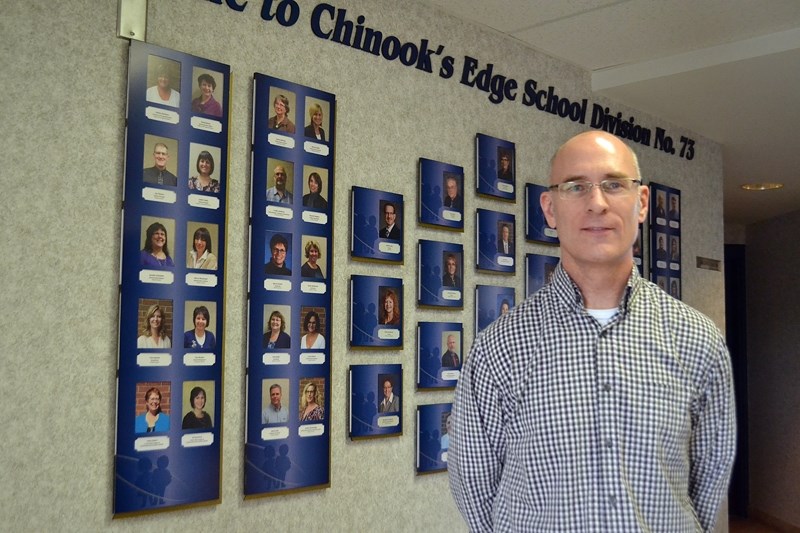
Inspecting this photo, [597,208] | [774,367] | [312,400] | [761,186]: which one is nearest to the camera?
[597,208]

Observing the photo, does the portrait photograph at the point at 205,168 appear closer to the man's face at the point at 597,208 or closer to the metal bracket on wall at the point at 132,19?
the metal bracket on wall at the point at 132,19

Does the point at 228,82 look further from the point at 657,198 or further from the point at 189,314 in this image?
the point at 657,198

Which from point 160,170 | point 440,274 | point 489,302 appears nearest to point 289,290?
point 160,170

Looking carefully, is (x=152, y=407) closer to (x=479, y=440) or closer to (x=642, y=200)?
(x=479, y=440)

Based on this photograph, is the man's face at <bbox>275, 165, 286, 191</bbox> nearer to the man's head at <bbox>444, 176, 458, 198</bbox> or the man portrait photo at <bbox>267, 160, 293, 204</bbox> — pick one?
the man portrait photo at <bbox>267, 160, 293, 204</bbox>

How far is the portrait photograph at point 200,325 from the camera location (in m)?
2.48

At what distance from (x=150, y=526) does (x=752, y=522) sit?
269 inches

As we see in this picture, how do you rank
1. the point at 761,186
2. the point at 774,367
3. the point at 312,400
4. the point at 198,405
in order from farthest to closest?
the point at 774,367 < the point at 761,186 < the point at 312,400 < the point at 198,405

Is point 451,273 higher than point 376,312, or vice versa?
point 451,273

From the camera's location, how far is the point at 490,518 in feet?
6.07

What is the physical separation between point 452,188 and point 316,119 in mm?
744

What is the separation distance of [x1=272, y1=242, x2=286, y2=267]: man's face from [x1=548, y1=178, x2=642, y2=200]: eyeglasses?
4.13 ft

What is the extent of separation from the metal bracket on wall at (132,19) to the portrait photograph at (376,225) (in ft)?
3.03

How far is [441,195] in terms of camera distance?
10.9 feet
